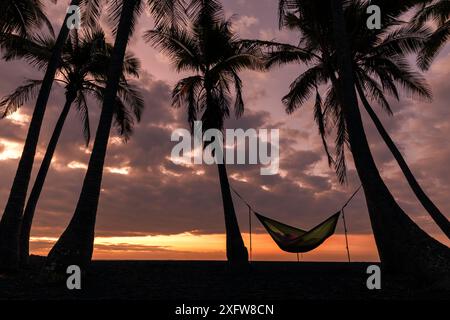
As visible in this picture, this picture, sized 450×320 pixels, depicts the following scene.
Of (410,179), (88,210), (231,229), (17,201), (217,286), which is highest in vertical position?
(410,179)

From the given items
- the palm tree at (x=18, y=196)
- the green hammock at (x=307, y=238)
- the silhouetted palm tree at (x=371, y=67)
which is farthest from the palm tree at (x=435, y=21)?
the palm tree at (x=18, y=196)

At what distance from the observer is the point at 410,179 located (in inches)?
480

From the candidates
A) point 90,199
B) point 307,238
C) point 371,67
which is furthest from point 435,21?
point 90,199

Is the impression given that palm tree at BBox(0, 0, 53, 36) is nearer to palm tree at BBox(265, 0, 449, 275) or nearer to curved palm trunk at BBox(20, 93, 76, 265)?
curved palm trunk at BBox(20, 93, 76, 265)

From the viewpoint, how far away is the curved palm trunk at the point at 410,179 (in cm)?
1174

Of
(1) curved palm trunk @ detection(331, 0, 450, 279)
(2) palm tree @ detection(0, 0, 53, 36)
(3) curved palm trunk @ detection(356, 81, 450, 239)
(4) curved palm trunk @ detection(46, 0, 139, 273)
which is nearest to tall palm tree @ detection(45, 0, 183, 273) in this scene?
(4) curved palm trunk @ detection(46, 0, 139, 273)

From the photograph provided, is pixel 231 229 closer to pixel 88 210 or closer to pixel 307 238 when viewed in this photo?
pixel 307 238

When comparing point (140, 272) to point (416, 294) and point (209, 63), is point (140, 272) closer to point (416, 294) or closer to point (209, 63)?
point (416, 294)

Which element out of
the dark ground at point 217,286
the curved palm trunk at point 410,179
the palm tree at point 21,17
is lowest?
the dark ground at point 217,286

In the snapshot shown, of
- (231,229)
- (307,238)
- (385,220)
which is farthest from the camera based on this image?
(231,229)

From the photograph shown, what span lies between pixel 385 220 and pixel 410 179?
3191 mm

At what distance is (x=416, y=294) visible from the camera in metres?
8.62

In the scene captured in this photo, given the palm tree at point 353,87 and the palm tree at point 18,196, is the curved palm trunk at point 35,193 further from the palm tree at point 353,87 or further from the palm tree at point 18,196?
the palm tree at point 353,87

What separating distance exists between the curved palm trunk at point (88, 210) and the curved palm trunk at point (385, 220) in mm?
5268
